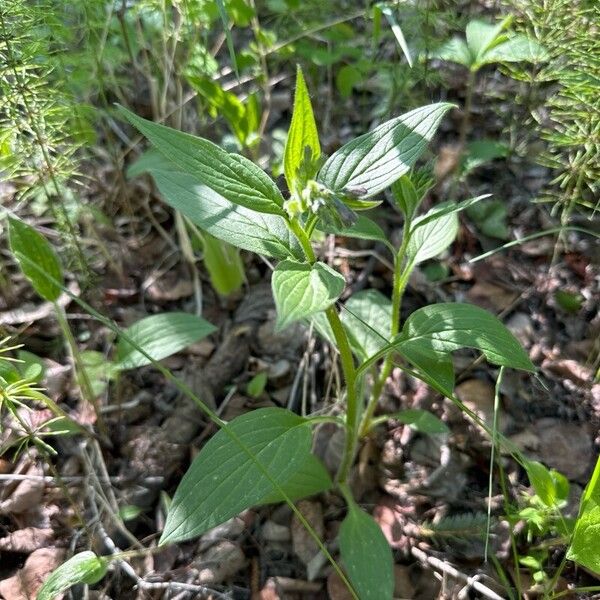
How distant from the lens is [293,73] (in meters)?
2.45

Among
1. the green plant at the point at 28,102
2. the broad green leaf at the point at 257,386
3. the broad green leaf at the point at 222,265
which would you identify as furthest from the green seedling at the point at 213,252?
the broad green leaf at the point at 257,386

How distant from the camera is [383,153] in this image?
104cm

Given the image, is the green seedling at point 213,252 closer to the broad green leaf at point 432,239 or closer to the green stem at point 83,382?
the green stem at point 83,382

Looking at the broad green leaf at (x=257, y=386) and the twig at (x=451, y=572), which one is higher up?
the broad green leaf at (x=257, y=386)

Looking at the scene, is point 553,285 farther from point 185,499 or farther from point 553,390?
point 185,499

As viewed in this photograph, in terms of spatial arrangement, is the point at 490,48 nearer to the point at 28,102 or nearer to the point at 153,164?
the point at 153,164

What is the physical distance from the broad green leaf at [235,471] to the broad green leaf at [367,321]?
11.7 inches

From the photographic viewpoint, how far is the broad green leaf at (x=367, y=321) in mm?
1429

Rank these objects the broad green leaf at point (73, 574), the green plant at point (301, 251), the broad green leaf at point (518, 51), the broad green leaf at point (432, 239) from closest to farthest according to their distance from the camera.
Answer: the green plant at point (301, 251)
the broad green leaf at point (73, 574)
the broad green leaf at point (432, 239)
the broad green leaf at point (518, 51)

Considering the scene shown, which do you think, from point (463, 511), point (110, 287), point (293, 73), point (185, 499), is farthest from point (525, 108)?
point (185, 499)

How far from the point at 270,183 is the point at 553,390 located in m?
1.05

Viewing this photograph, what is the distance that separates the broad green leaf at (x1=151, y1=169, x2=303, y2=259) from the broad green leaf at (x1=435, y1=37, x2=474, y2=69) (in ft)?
3.13

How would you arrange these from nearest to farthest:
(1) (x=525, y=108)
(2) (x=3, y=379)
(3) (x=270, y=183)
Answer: (3) (x=270, y=183) → (2) (x=3, y=379) → (1) (x=525, y=108)

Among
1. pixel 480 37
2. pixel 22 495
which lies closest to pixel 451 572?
pixel 22 495
